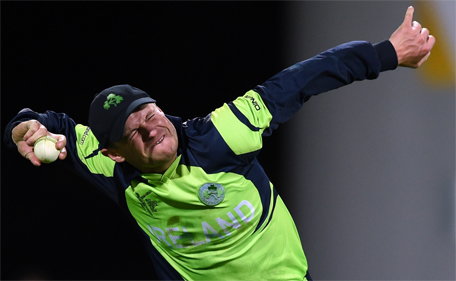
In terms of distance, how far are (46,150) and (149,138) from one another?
0.33 meters

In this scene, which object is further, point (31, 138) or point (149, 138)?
point (31, 138)

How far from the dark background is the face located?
1.17 meters

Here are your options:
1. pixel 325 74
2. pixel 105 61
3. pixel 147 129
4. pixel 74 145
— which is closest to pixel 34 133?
pixel 74 145

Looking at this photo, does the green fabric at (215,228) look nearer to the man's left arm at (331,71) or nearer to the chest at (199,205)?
the chest at (199,205)

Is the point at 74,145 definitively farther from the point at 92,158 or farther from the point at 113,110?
the point at 113,110

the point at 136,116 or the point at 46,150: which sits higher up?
the point at 136,116

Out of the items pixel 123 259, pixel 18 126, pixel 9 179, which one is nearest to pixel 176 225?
pixel 18 126

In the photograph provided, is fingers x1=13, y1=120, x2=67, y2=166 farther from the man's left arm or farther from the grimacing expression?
the man's left arm

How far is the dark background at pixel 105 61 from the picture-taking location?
2578 millimetres

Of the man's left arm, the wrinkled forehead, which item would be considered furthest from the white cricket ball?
the man's left arm

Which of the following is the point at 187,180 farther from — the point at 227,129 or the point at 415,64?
the point at 415,64

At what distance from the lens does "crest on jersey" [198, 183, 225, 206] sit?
1.46 meters

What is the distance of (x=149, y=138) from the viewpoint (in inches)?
54.8

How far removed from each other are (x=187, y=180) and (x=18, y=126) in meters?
0.58
